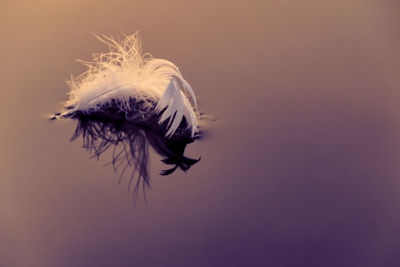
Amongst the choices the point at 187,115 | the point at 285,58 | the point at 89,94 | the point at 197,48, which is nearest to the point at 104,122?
the point at 89,94

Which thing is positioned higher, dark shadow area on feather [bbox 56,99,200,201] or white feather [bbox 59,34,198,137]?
white feather [bbox 59,34,198,137]

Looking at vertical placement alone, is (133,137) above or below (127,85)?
below

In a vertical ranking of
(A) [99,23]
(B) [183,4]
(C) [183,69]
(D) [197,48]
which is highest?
(B) [183,4]

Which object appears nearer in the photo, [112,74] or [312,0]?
[112,74]

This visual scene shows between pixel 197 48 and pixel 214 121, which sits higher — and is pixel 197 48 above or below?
above

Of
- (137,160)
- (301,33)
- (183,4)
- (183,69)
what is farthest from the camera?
(183,4)

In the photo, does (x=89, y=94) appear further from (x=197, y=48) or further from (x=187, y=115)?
(x=197, y=48)

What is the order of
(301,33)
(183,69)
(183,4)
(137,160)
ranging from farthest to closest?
(183,4)
(301,33)
(183,69)
(137,160)

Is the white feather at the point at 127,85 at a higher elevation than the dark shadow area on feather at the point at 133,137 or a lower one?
higher
